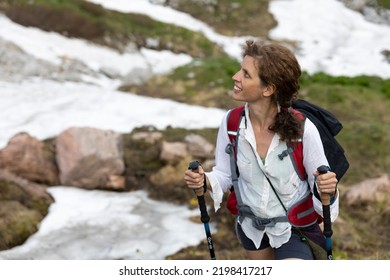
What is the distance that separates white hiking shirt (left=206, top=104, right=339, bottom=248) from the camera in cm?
355

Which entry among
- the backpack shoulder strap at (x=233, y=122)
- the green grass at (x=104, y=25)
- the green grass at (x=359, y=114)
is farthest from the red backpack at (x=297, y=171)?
the green grass at (x=104, y=25)

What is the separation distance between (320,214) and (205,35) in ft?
91.1

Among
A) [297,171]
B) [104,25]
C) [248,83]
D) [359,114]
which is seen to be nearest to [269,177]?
[297,171]

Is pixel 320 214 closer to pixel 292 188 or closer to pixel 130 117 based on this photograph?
pixel 292 188

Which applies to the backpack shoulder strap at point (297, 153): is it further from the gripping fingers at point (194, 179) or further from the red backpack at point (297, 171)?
the gripping fingers at point (194, 179)

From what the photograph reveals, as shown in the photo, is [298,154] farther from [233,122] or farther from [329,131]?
[233,122]

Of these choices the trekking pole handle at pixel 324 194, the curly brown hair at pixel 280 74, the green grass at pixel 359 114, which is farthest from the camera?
the green grass at pixel 359 114

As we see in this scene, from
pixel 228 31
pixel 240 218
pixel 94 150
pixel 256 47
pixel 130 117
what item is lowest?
pixel 228 31

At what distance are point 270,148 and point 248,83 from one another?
51 cm

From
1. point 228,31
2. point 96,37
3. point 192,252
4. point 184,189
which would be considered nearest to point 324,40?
point 228,31

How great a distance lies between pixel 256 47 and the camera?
3572 mm

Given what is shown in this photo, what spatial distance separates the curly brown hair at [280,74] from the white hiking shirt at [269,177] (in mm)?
92

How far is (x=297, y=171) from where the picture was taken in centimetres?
362

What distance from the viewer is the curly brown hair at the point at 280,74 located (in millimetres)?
3482
